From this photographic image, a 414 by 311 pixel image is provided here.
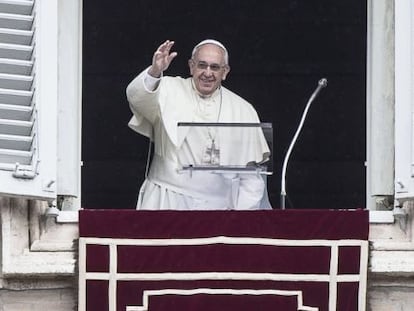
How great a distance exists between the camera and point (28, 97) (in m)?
11.2

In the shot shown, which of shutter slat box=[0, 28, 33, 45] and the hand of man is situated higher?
shutter slat box=[0, 28, 33, 45]

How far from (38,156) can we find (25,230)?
0.99 ft

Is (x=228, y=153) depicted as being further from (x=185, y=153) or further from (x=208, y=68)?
(x=208, y=68)

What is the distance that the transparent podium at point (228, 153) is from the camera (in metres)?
11.6

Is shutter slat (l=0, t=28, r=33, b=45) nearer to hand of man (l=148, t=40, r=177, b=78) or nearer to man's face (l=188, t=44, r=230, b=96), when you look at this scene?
hand of man (l=148, t=40, r=177, b=78)

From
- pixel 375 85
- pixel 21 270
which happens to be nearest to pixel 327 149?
pixel 375 85

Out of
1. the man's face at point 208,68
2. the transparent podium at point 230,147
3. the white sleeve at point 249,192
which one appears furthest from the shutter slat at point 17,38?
the white sleeve at point 249,192

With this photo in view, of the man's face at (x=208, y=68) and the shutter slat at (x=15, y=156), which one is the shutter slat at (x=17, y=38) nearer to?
the shutter slat at (x=15, y=156)

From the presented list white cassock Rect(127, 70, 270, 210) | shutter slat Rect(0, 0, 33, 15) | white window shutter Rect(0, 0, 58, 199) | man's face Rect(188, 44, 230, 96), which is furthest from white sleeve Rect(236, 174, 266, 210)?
shutter slat Rect(0, 0, 33, 15)

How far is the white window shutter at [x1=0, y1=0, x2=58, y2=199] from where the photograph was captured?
1107cm

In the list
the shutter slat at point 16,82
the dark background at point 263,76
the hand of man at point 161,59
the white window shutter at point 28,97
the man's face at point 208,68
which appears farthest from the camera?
the dark background at point 263,76

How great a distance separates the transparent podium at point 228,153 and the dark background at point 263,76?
135cm

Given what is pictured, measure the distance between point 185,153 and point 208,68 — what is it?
39 cm

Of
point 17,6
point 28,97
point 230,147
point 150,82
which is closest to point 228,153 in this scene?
point 230,147
